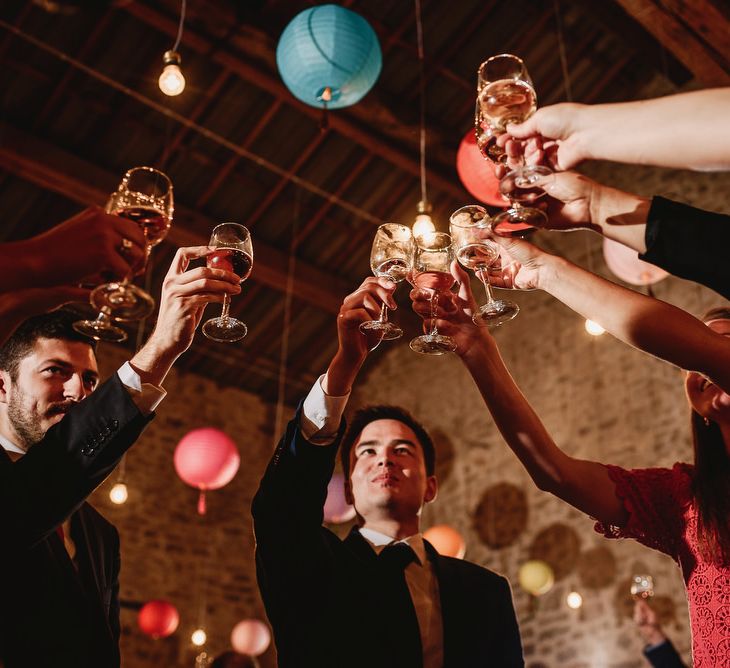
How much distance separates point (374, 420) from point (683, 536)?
962mm

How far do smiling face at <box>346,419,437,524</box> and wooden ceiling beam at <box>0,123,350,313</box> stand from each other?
18.7 feet

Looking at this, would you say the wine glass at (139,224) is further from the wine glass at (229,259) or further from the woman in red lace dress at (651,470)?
the woman in red lace dress at (651,470)

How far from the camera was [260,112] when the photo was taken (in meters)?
7.57

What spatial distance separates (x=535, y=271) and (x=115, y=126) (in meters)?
6.59

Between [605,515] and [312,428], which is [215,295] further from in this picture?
[605,515]

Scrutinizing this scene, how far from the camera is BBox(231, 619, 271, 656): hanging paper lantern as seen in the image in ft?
24.5

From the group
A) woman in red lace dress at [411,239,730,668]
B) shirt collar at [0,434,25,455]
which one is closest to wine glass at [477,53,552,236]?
woman in red lace dress at [411,239,730,668]

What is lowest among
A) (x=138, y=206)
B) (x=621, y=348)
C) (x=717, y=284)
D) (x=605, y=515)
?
(x=605, y=515)

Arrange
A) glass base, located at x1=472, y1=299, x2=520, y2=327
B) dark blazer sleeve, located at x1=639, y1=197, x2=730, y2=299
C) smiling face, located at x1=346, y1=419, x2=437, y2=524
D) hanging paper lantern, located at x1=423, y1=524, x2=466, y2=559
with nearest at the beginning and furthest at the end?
dark blazer sleeve, located at x1=639, y1=197, x2=730, y2=299 → glass base, located at x1=472, y1=299, x2=520, y2=327 → smiling face, located at x1=346, y1=419, x2=437, y2=524 → hanging paper lantern, located at x1=423, y1=524, x2=466, y2=559

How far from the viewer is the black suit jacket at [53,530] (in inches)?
58.4

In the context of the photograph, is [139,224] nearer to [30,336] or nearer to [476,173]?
[30,336]

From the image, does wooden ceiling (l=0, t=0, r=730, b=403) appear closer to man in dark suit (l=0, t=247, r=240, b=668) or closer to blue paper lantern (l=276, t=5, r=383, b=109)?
blue paper lantern (l=276, t=5, r=383, b=109)

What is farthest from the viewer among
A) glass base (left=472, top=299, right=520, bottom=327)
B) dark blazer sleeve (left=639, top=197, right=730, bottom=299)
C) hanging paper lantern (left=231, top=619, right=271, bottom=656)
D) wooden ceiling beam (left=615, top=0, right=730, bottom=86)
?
hanging paper lantern (left=231, top=619, right=271, bottom=656)

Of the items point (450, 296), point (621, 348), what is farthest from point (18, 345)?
point (621, 348)
